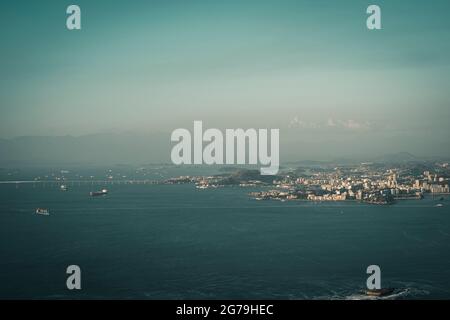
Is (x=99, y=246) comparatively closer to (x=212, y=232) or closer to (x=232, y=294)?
(x=212, y=232)

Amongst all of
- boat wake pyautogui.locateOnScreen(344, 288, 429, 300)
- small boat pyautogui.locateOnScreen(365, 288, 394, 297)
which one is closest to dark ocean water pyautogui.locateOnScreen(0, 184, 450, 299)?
boat wake pyautogui.locateOnScreen(344, 288, 429, 300)

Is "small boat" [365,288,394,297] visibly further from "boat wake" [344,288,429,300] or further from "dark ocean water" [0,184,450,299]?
"dark ocean water" [0,184,450,299]

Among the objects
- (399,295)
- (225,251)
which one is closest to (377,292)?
(399,295)

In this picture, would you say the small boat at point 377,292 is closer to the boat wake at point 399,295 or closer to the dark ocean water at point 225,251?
the boat wake at point 399,295

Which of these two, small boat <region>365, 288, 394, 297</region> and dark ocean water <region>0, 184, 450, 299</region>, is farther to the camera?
dark ocean water <region>0, 184, 450, 299</region>

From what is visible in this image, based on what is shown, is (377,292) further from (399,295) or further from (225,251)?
(225,251)

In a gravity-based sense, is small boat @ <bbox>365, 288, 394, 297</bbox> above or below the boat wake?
above

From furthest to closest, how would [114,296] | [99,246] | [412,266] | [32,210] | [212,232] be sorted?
[32,210]
[212,232]
[99,246]
[412,266]
[114,296]
